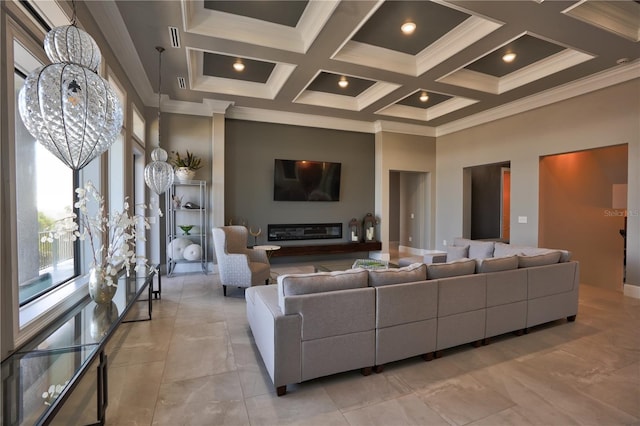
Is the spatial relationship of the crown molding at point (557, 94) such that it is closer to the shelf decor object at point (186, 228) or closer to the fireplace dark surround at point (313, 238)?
the fireplace dark surround at point (313, 238)

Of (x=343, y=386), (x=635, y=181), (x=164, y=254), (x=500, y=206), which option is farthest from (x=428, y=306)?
(x=500, y=206)

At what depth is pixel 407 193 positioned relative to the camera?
909 centimetres

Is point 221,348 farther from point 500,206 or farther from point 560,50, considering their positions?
point 500,206

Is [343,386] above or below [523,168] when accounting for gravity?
below

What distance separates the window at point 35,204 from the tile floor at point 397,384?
0.89 m

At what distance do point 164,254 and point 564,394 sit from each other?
614 cm

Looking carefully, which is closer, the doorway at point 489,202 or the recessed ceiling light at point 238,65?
the recessed ceiling light at point 238,65

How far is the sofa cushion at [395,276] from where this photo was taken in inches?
98.8

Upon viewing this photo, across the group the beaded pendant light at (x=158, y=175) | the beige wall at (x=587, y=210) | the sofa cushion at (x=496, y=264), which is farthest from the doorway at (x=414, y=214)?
the beaded pendant light at (x=158, y=175)

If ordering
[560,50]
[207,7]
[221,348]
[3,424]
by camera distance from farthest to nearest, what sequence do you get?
[560,50] < [207,7] < [221,348] < [3,424]

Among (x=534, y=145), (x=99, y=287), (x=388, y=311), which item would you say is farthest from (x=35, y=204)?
(x=534, y=145)

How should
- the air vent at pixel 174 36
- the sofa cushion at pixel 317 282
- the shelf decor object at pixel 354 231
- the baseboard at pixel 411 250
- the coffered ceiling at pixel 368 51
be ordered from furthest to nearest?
the baseboard at pixel 411 250, the shelf decor object at pixel 354 231, the air vent at pixel 174 36, the coffered ceiling at pixel 368 51, the sofa cushion at pixel 317 282

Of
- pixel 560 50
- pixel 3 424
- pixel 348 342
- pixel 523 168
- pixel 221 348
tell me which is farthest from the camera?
pixel 523 168

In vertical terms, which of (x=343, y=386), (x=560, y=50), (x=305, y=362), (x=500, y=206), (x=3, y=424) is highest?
(x=560, y=50)
